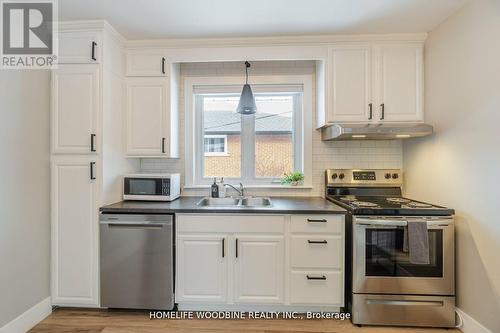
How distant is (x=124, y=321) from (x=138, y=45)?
2.50 metres

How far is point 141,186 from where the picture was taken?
254 cm

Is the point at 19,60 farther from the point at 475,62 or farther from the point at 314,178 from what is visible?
the point at 475,62

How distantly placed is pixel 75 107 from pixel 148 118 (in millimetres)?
604

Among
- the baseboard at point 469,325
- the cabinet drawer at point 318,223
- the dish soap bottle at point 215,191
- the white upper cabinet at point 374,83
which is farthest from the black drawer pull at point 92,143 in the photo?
the baseboard at point 469,325

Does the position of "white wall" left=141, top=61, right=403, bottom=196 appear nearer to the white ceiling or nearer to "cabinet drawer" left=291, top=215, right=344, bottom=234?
the white ceiling

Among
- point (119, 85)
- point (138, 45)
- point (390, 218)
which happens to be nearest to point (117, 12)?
point (138, 45)

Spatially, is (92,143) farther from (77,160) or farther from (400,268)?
(400,268)

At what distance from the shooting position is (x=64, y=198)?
7.39 feet

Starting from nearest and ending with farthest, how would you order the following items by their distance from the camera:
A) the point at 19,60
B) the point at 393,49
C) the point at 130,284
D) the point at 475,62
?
the point at 475,62, the point at 19,60, the point at 130,284, the point at 393,49

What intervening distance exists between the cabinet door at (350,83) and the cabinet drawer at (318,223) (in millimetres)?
960

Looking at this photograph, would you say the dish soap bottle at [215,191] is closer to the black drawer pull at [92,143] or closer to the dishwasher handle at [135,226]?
the dishwasher handle at [135,226]

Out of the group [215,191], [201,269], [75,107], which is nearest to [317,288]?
[201,269]

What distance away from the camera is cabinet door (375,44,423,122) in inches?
97.9

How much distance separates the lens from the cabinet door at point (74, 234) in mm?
2240
